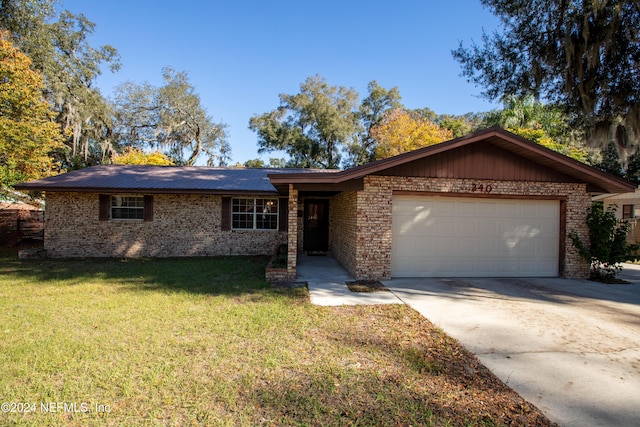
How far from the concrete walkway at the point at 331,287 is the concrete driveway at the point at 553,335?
1.89 feet

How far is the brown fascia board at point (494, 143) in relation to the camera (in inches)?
291

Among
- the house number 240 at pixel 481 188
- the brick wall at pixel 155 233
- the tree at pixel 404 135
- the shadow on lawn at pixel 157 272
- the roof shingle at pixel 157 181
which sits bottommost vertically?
the shadow on lawn at pixel 157 272

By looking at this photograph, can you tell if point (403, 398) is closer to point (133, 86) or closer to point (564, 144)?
point (564, 144)

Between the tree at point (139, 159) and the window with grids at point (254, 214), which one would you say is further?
the tree at point (139, 159)

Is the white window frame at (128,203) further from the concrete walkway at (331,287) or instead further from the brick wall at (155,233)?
the concrete walkway at (331,287)

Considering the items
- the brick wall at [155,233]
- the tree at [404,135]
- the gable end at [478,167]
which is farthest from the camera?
the tree at [404,135]

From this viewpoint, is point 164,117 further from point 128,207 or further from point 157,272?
point 157,272

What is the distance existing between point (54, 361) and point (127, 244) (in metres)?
9.42

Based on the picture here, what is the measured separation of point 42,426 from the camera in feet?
8.68

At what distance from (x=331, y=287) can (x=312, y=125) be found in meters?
25.2

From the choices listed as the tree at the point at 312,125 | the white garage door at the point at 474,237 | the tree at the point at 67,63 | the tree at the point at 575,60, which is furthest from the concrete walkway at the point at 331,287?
the tree at the point at 312,125

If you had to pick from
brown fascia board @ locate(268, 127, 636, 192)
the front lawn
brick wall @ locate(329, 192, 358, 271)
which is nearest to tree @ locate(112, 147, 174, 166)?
brick wall @ locate(329, 192, 358, 271)

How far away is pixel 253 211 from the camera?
1276cm

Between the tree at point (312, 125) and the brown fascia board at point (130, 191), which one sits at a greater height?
the tree at point (312, 125)
